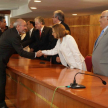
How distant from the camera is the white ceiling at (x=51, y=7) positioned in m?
6.02

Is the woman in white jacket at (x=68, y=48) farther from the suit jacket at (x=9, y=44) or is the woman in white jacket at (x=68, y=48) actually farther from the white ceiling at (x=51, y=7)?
the white ceiling at (x=51, y=7)

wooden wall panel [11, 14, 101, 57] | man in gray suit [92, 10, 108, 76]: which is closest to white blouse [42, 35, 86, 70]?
man in gray suit [92, 10, 108, 76]

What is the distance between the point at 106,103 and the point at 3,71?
109 inches

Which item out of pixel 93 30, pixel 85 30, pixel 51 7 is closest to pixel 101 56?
pixel 51 7

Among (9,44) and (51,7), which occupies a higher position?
(51,7)

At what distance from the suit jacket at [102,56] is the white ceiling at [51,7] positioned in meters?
2.44

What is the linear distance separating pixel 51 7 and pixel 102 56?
384 cm

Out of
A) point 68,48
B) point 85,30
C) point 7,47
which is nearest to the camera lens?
point 68,48

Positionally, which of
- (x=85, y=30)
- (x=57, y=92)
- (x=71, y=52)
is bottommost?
(x=57, y=92)

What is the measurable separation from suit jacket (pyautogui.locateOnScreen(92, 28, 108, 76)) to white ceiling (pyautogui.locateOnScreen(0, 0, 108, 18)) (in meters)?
2.44

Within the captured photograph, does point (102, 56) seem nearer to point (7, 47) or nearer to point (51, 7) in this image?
point (7, 47)

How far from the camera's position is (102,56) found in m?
3.27

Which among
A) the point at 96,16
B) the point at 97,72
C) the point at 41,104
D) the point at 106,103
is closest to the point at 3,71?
the point at 41,104

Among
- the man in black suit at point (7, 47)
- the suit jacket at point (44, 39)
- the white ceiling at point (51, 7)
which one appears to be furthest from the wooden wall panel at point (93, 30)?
Result: the man in black suit at point (7, 47)
